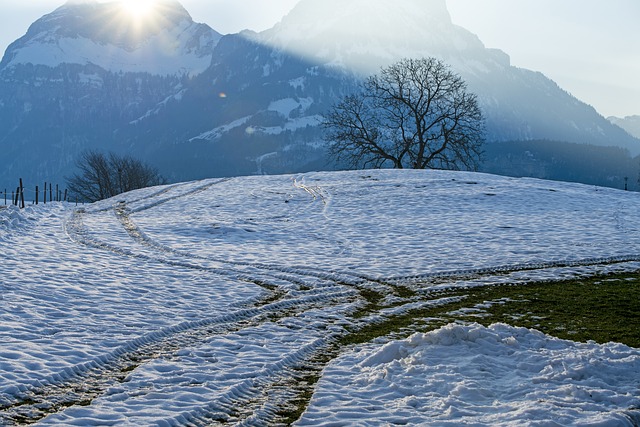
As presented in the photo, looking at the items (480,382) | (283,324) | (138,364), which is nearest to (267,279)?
(283,324)

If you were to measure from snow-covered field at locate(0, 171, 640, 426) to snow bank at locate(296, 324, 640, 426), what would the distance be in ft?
0.11

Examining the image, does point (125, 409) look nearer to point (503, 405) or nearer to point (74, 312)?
point (503, 405)

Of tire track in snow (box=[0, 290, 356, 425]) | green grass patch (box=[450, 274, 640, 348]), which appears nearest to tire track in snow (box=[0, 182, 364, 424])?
tire track in snow (box=[0, 290, 356, 425])

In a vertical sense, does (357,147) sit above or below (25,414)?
above

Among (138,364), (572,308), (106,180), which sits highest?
(106,180)

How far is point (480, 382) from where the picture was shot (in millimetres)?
8547

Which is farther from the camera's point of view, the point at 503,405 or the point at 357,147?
the point at 357,147

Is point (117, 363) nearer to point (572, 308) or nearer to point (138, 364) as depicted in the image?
point (138, 364)

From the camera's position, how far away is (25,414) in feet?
24.4

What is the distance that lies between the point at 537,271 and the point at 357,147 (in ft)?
124

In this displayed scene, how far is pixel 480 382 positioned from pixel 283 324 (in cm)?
499

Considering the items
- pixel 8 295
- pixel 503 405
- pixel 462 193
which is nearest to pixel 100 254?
pixel 8 295

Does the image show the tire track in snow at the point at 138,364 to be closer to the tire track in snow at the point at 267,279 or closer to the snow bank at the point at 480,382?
the tire track in snow at the point at 267,279

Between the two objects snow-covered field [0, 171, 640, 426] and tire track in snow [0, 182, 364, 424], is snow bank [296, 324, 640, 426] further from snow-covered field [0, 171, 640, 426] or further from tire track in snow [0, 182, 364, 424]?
tire track in snow [0, 182, 364, 424]
